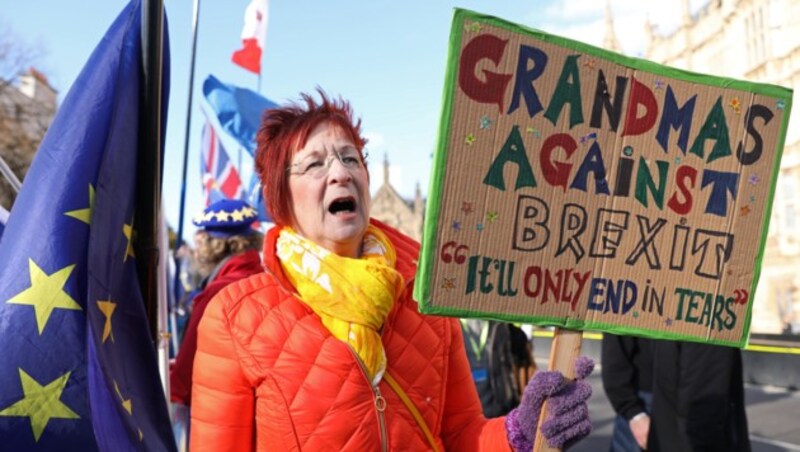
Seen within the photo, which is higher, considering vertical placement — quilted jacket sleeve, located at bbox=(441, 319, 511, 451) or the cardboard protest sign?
the cardboard protest sign

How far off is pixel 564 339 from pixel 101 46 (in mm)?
1475

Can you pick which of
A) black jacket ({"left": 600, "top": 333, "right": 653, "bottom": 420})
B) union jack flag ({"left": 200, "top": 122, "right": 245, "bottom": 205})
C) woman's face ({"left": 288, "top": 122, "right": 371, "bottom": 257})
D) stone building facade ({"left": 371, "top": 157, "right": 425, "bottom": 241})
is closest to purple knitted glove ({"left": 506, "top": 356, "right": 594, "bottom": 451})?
woman's face ({"left": 288, "top": 122, "right": 371, "bottom": 257})

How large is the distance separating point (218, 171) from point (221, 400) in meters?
7.47

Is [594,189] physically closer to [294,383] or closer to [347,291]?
[347,291]

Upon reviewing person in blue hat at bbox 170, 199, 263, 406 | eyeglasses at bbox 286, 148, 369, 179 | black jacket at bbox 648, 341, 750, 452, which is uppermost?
eyeglasses at bbox 286, 148, 369, 179

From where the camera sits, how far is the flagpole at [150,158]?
6.84 feet

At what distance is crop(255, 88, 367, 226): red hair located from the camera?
2.12 m

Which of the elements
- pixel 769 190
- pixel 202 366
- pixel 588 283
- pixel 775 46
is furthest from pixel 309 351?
pixel 775 46

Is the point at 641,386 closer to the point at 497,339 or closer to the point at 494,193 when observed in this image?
the point at 497,339

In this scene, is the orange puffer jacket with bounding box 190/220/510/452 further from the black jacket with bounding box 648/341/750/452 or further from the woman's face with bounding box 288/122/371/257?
the black jacket with bounding box 648/341/750/452

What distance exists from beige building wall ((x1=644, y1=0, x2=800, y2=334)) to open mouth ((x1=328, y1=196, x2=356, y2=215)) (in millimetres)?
28556

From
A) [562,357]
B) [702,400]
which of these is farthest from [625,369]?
[562,357]

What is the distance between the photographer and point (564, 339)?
1.90m

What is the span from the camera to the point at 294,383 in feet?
6.21
